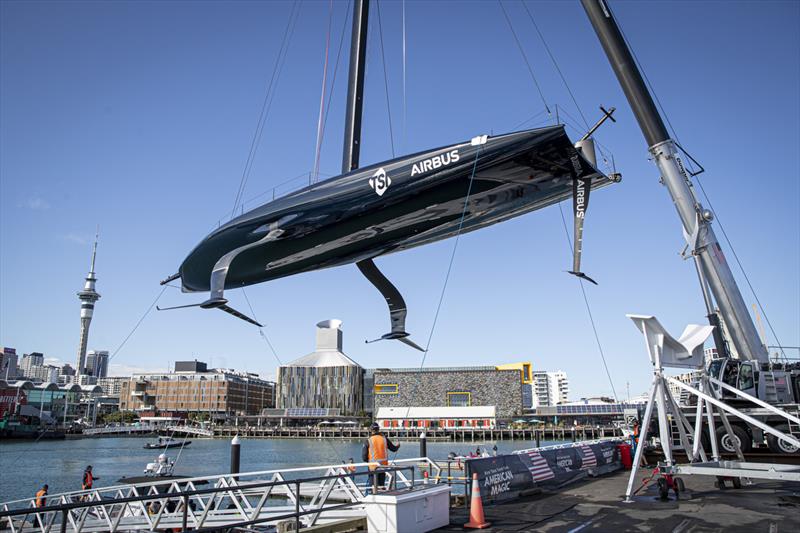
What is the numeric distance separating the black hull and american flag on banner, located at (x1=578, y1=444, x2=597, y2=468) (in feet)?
27.7

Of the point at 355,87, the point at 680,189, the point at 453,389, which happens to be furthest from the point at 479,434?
the point at 355,87

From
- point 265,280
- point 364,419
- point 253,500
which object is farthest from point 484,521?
point 364,419

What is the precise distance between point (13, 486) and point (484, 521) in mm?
43794

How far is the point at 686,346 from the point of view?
1191 cm

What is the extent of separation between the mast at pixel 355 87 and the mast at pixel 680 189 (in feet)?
20.6

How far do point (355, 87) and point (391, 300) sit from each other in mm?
5380

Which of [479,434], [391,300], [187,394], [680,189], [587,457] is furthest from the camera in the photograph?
[187,394]

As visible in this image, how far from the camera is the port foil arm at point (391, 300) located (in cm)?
1291

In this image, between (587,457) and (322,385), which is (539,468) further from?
(322,385)

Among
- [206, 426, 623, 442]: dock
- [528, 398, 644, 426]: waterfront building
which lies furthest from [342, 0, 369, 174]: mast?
[528, 398, 644, 426]: waterfront building

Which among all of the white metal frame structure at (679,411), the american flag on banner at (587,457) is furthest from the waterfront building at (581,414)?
the white metal frame structure at (679,411)

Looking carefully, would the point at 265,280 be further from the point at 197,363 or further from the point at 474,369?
the point at 197,363

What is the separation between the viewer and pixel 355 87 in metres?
13.5

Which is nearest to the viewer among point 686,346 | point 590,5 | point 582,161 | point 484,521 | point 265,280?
point 484,521
